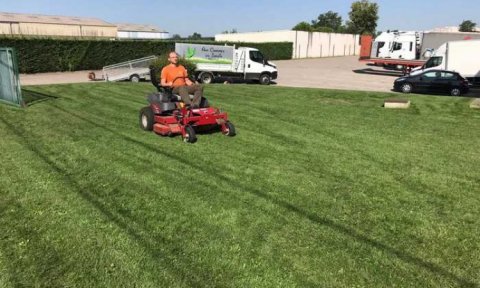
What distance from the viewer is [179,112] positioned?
8.63m

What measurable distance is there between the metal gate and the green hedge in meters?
17.7

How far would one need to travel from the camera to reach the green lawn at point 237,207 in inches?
148

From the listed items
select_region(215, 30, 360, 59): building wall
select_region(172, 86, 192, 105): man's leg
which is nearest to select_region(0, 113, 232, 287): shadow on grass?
select_region(172, 86, 192, 105): man's leg

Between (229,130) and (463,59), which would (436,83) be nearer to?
(463,59)

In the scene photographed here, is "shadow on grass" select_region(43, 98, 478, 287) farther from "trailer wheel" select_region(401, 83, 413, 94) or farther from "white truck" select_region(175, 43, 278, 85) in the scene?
"trailer wheel" select_region(401, 83, 413, 94)

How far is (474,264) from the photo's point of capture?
156 inches

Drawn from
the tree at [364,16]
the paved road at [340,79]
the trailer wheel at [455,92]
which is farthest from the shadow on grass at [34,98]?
the tree at [364,16]

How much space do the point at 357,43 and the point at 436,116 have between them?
64.2 metres

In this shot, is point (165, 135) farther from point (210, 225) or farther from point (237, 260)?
point (237, 260)

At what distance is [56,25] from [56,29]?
3.18 feet

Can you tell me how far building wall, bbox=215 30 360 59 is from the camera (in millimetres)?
55625

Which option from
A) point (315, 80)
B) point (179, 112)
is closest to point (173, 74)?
point (179, 112)

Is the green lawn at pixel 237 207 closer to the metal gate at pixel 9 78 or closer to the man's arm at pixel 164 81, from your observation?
the man's arm at pixel 164 81

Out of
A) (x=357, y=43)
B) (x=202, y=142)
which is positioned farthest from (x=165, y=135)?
(x=357, y=43)
